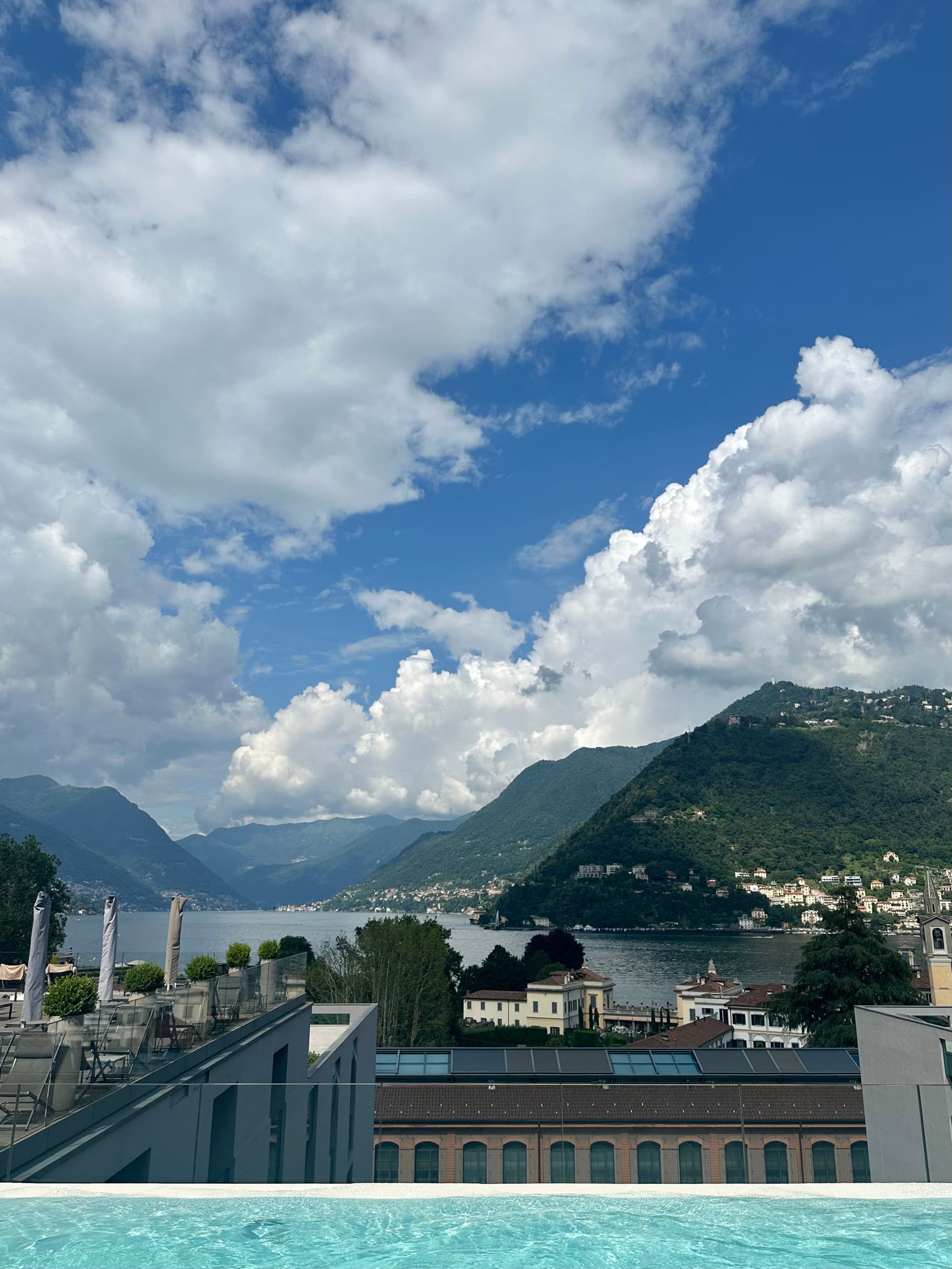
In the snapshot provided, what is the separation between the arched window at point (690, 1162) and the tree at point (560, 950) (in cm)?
8029

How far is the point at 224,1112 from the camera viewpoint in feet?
32.6

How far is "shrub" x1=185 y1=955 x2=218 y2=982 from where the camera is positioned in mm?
15633

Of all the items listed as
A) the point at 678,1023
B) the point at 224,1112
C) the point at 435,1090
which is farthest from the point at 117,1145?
the point at 678,1023

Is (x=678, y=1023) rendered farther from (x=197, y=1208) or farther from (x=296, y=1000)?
(x=197, y=1208)

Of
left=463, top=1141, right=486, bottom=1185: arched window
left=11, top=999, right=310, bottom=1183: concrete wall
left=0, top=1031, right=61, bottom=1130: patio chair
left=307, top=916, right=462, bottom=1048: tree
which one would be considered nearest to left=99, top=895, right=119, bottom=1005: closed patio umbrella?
left=11, top=999, right=310, bottom=1183: concrete wall

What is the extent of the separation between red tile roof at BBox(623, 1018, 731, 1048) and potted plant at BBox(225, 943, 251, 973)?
106ft

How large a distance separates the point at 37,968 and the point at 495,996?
69.0 m

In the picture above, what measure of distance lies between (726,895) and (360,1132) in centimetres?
19752

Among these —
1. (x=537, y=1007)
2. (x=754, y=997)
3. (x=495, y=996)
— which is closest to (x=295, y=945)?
(x=495, y=996)

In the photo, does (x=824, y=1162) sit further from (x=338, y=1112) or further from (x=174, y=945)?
(x=174, y=945)

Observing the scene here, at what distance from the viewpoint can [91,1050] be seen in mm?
8062

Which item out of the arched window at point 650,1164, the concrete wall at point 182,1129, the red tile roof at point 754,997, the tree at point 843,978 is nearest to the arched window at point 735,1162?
the arched window at point 650,1164

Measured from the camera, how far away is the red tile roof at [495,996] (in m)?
74.7

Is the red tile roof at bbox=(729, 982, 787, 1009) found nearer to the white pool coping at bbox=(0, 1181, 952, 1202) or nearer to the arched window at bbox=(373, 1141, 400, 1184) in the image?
the arched window at bbox=(373, 1141, 400, 1184)
